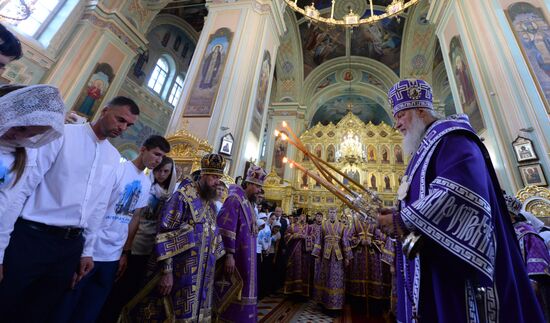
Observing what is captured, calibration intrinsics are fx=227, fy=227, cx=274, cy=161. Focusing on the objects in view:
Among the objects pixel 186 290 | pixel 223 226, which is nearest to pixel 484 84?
pixel 223 226

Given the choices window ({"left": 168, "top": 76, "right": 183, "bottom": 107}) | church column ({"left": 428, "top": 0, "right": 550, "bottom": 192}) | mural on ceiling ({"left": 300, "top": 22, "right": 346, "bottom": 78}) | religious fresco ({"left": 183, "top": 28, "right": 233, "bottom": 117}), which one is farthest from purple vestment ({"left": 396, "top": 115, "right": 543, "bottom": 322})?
mural on ceiling ({"left": 300, "top": 22, "right": 346, "bottom": 78})

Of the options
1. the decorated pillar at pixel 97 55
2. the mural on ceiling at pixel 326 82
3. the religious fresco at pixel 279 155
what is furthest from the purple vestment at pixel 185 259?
the mural on ceiling at pixel 326 82

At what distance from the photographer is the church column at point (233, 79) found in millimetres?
5978

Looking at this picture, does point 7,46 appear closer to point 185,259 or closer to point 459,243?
point 185,259

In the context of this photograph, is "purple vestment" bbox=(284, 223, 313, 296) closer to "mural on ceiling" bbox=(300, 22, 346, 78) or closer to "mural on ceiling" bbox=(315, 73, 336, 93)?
"mural on ceiling" bbox=(300, 22, 346, 78)

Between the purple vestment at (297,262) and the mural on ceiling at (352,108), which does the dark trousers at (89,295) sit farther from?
the mural on ceiling at (352,108)

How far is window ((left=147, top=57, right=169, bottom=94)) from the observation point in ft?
36.8

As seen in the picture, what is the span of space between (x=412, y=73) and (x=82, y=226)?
16.5 m

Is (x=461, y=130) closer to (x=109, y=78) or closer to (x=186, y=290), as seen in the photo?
(x=186, y=290)

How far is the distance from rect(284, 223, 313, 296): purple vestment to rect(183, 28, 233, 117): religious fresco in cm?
374

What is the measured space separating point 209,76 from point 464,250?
22.5ft

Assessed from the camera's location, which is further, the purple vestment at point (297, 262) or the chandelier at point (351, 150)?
the chandelier at point (351, 150)

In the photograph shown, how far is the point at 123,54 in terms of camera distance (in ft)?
26.4

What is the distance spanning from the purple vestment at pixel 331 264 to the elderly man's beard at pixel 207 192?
292 cm
